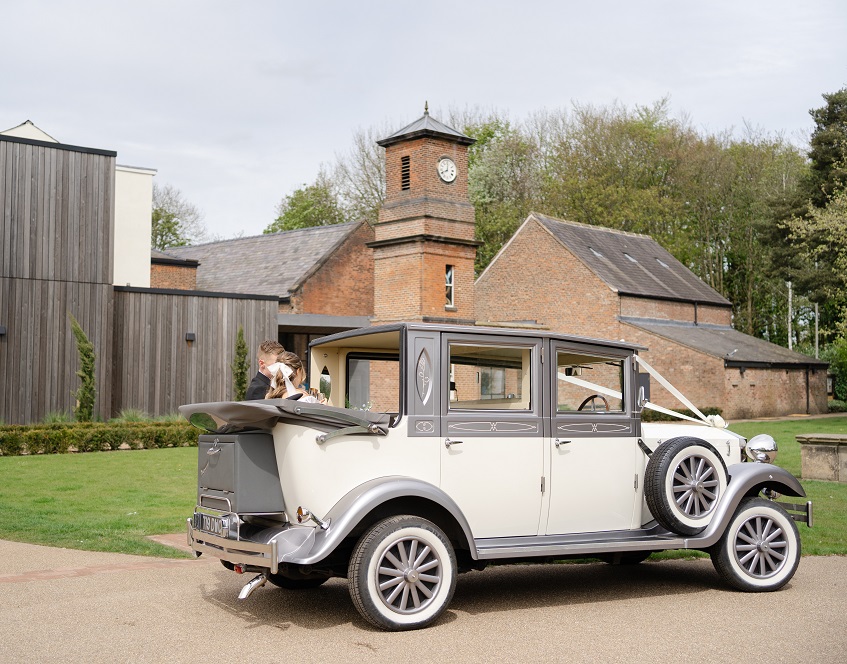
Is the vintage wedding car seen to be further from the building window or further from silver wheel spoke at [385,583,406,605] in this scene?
the building window

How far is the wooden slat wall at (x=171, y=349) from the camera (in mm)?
27562

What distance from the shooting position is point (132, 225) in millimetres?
35781

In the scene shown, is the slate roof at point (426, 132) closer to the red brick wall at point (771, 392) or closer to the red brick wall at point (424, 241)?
the red brick wall at point (424, 241)

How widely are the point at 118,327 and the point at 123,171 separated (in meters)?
10.0

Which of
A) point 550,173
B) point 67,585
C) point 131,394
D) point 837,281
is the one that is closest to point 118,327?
point 131,394

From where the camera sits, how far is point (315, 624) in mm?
6625

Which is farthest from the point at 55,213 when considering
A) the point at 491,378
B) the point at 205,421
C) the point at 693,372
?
the point at 693,372

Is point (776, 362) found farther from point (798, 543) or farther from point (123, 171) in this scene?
point (798, 543)

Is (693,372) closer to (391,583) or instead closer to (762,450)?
(762,450)

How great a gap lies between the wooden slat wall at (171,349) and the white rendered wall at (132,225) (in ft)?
25.3

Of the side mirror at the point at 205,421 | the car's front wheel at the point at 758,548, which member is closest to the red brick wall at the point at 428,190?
the car's front wheel at the point at 758,548

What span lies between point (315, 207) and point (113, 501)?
48.0m

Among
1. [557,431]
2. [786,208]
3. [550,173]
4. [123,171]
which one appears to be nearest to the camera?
[557,431]

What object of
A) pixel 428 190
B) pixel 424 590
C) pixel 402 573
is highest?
pixel 428 190
